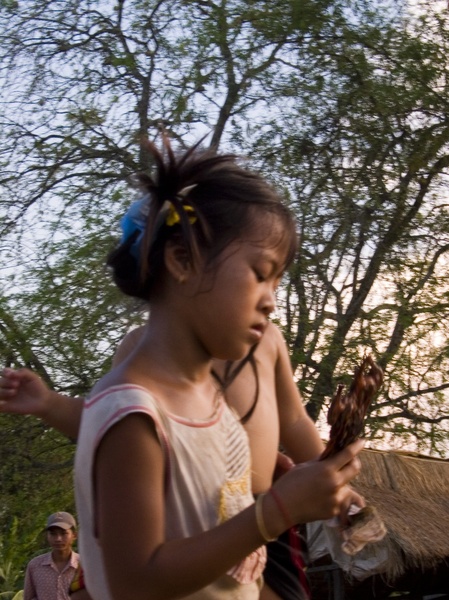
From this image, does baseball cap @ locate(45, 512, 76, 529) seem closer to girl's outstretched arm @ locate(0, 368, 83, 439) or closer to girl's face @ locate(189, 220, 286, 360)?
girl's outstretched arm @ locate(0, 368, 83, 439)

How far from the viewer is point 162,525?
1.65 metres

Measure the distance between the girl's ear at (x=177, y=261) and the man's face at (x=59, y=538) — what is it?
6.47 metres

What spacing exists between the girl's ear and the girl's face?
5 centimetres

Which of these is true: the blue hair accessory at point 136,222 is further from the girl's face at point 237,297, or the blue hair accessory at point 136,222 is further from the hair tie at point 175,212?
the girl's face at point 237,297

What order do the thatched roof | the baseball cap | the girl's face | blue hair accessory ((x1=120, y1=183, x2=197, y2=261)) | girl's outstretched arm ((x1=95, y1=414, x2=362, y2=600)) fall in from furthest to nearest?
the thatched roof
the baseball cap
blue hair accessory ((x1=120, y1=183, x2=197, y2=261))
the girl's face
girl's outstretched arm ((x1=95, y1=414, x2=362, y2=600))

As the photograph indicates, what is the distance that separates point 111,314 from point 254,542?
833cm

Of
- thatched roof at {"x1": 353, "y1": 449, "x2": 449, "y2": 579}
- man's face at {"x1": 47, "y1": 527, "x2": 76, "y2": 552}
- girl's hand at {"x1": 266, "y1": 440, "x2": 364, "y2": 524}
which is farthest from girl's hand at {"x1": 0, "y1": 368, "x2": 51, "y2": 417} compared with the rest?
thatched roof at {"x1": 353, "y1": 449, "x2": 449, "y2": 579}

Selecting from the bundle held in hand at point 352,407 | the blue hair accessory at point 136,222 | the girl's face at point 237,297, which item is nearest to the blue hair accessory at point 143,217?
the blue hair accessory at point 136,222

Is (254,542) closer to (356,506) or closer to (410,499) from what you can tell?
(356,506)

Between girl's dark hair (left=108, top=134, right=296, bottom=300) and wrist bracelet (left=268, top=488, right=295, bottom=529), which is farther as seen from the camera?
girl's dark hair (left=108, top=134, right=296, bottom=300)

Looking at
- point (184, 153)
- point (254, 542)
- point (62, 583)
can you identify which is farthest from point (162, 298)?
point (62, 583)

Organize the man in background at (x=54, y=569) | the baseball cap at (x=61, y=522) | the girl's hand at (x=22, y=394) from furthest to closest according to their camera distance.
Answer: the baseball cap at (x=61, y=522) → the man in background at (x=54, y=569) → the girl's hand at (x=22, y=394)

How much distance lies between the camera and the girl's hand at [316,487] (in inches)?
63.5

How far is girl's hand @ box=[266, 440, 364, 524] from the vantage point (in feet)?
5.29
